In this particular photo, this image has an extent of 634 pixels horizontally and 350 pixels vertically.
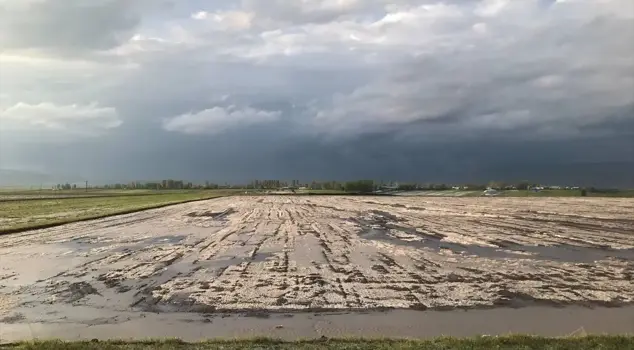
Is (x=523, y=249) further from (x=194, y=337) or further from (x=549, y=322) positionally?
(x=194, y=337)

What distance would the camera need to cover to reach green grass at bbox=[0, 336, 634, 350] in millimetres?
9219

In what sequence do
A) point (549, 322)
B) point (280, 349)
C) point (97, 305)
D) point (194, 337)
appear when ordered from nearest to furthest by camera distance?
point (280, 349)
point (194, 337)
point (549, 322)
point (97, 305)

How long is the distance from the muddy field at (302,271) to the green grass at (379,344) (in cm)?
282

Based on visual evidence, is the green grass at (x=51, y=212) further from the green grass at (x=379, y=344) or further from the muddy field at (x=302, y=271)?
the green grass at (x=379, y=344)

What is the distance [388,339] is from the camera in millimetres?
9844

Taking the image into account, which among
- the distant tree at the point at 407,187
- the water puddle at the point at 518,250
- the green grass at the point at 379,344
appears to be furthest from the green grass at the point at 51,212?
the distant tree at the point at 407,187

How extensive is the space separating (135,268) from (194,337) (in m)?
9.41

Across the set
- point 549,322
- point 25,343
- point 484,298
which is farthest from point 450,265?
point 25,343

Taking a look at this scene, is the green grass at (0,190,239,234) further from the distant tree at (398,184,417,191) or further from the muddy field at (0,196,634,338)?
the distant tree at (398,184,417,191)

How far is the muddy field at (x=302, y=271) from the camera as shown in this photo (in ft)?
44.9

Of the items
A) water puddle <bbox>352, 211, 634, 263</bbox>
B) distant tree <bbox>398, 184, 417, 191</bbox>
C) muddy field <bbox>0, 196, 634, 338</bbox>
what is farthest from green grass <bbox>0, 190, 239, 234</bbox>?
distant tree <bbox>398, 184, 417, 191</bbox>

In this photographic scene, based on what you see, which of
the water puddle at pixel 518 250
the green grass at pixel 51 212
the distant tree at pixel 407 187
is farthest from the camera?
the distant tree at pixel 407 187

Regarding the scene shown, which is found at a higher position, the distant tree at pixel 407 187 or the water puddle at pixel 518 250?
the distant tree at pixel 407 187

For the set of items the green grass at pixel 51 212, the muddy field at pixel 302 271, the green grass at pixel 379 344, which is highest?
the green grass at pixel 51 212
